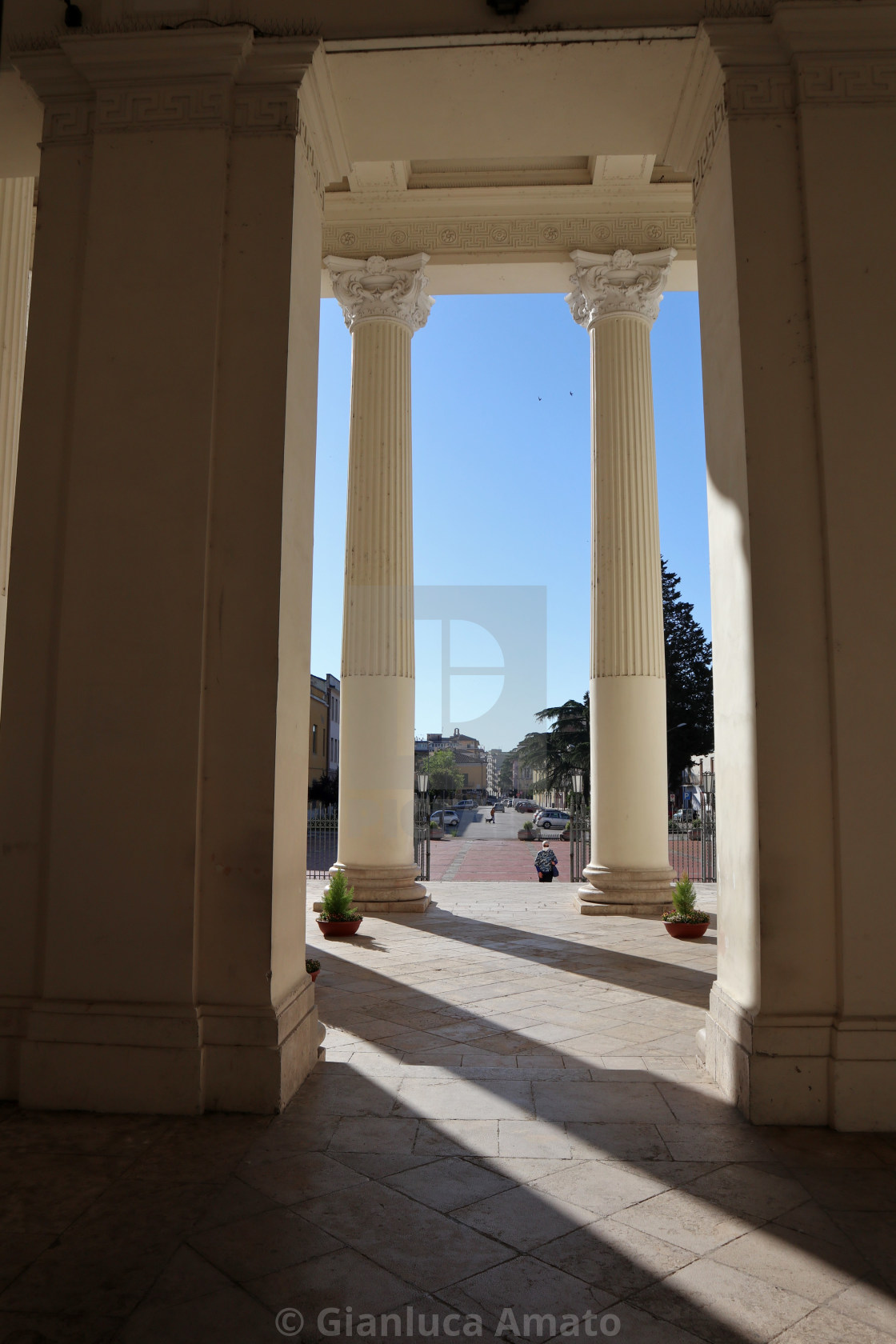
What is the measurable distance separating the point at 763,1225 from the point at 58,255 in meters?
9.02

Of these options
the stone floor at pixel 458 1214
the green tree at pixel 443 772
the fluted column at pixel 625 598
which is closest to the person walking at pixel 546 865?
the fluted column at pixel 625 598

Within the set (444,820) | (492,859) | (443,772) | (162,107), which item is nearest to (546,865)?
(492,859)

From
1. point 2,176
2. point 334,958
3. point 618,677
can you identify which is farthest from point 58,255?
point 618,677

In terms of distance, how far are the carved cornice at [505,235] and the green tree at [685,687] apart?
4975 cm

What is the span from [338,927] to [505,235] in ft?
52.1

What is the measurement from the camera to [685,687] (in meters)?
74.9

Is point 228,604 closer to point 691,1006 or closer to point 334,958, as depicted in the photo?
point 691,1006

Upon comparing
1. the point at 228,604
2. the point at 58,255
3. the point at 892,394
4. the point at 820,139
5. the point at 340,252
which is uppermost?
the point at 340,252

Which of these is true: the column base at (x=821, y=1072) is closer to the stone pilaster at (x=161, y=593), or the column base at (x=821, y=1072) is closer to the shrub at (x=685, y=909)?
the stone pilaster at (x=161, y=593)

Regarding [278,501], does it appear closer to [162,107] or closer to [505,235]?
[162,107]

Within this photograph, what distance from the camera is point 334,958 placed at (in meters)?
14.1

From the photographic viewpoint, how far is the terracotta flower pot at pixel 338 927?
16.0 metres

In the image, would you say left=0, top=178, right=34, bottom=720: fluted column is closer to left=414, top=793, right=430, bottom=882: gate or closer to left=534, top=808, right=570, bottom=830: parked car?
left=414, top=793, right=430, bottom=882: gate

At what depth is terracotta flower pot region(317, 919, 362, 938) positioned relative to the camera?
629 inches
